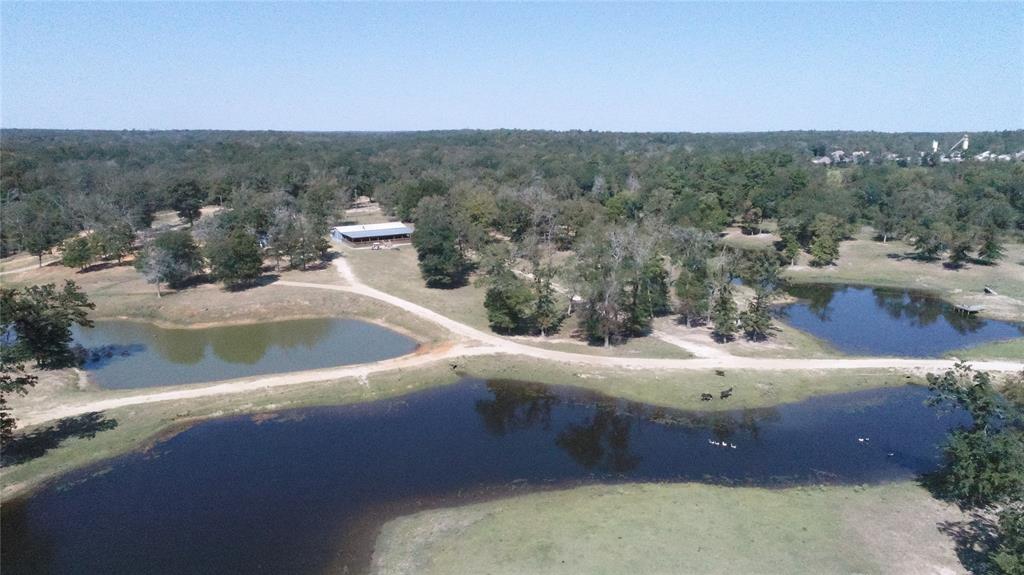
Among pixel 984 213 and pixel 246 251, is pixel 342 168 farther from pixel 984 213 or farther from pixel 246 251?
pixel 984 213

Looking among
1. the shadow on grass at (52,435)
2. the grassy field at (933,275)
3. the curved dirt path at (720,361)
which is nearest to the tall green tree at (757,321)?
the curved dirt path at (720,361)

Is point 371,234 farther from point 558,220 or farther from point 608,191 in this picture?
point 608,191

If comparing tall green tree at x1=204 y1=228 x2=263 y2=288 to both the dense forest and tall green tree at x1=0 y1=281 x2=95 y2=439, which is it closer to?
the dense forest

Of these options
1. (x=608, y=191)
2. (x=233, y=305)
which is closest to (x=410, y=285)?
(x=233, y=305)

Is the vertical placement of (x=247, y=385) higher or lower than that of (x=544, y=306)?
lower

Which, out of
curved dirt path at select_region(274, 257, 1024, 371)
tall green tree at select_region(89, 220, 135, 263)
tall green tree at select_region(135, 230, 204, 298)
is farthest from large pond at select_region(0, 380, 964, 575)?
tall green tree at select_region(89, 220, 135, 263)
